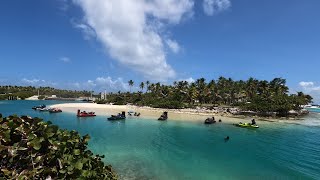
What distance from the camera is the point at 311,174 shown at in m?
28.6

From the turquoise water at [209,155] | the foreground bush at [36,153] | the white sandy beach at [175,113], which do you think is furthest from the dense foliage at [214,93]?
the foreground bush at [36,153]

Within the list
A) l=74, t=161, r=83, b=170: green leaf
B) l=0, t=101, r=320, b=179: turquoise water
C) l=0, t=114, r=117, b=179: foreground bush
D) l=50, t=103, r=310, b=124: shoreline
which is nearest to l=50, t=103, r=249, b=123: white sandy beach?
l=50, t=103, r=310, b=124: shoreline

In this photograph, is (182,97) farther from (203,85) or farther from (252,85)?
(252,85)

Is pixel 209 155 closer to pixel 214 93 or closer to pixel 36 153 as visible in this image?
pixel 36 153

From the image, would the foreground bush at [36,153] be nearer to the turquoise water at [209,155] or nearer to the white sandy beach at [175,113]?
the turquoise water at [209,155]

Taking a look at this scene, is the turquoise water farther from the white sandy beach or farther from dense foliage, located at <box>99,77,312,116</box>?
dense foliage, located at <box>99,77,312,116</box>

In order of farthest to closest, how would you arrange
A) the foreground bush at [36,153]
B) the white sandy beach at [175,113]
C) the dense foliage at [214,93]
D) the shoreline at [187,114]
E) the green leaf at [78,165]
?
1. the dense foliage at [214,93]
2. the white sandy beach at [175,113]
3. the shoreline at [187,114]
4. the green leaf at [78,165]
5. the foreground bush at [36,153]

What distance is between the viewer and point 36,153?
5.46 metres

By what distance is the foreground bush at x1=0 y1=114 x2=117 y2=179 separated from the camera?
518 centimetres

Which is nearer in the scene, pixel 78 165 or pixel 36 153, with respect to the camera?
pixel 36 153

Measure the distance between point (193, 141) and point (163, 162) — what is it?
15932 millimetres

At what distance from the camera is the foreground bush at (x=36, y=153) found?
5.18 m

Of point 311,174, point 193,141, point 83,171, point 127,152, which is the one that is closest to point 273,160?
point 311,174

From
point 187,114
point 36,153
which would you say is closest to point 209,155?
point 36,153
